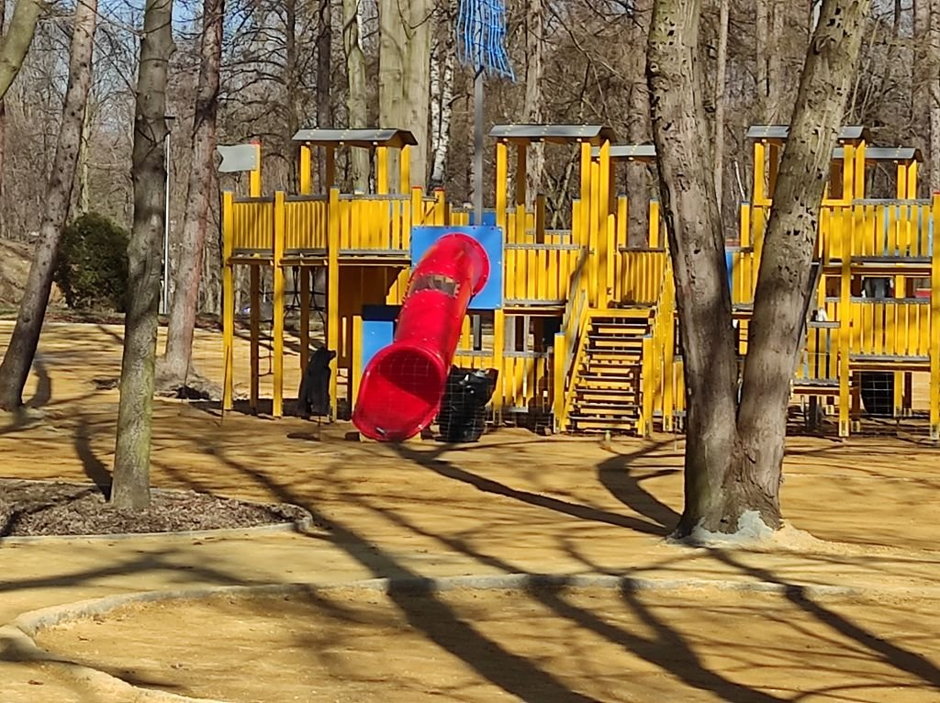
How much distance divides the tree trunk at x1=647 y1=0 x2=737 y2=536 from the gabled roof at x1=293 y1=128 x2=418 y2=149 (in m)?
12.7

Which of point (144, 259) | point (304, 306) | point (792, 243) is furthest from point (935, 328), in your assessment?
point (144, 259)

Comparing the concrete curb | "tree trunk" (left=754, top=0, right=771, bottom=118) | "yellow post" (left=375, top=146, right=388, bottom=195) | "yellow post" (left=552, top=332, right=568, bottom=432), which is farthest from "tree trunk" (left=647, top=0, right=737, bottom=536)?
"tree trunk" (left=754, top=0, right=771, bottom=118)

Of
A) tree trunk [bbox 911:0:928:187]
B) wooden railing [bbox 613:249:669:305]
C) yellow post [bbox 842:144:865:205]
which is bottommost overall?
wooden railing [bbox 613:249:669:305]

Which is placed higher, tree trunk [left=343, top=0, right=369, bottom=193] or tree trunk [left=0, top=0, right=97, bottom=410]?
tree trunk [left=343, top=0, right=369, bottom=193]

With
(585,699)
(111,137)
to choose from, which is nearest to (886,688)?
(585,699)

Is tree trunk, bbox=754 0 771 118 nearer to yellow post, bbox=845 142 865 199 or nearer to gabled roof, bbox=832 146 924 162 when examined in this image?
gabled roof, bbox=832 146 924 162

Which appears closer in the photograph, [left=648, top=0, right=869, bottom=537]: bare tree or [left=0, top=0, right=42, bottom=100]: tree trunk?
[left=0, top=0, right=42, bottom=100]: tree trunk

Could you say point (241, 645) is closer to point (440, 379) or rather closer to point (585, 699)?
point (585, 699)

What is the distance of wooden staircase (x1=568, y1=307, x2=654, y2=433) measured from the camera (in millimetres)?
25016

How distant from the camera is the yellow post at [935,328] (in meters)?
25.3

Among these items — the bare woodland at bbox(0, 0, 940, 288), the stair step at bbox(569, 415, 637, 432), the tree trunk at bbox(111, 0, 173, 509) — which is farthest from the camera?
the bare woodland at bbox(0, 0, 940, 288)

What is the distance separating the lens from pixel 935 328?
83.4ft

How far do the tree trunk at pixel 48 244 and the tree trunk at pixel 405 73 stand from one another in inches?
249

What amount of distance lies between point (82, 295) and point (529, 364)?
2248 centimetres
